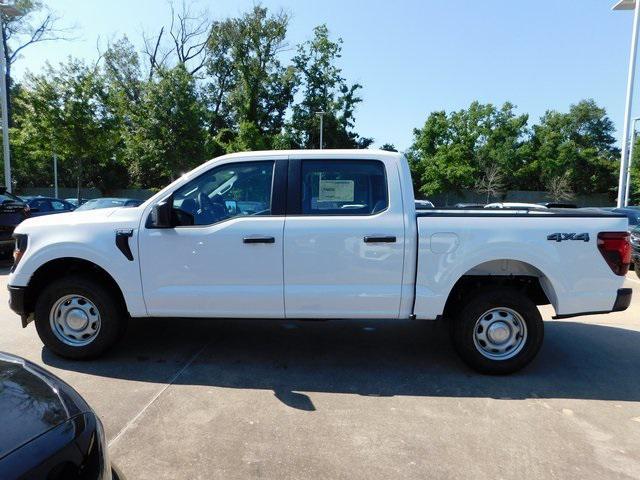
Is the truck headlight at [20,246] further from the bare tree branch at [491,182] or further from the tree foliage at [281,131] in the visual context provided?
the bare tree branch at [491,182]

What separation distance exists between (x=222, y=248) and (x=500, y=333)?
2.72 meters

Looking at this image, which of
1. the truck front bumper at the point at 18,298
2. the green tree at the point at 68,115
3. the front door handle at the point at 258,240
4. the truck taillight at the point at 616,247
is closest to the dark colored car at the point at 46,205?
the green tree at the point at 68,115

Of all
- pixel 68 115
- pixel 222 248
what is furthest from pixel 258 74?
pixel 222 248

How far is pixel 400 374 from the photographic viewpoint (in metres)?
4.45

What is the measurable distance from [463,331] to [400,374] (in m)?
0.73

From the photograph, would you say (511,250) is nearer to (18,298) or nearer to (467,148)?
(18,298)

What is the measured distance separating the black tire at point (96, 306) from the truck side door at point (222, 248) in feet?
1.37

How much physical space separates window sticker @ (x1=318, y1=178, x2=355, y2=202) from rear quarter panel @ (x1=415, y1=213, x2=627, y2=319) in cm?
70

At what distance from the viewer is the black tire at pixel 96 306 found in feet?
14.6

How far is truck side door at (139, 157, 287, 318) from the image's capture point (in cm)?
421

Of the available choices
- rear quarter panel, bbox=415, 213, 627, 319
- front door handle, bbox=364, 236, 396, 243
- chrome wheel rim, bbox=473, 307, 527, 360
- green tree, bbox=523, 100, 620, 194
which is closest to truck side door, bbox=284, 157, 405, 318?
front door handle, bbox=364, 236, 396, 243

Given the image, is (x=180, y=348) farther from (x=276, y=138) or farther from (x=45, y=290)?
(x=276, y=138)

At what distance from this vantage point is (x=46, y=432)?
1.74m

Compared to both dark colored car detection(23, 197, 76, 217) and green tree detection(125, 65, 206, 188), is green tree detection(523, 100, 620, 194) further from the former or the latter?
dark colored car detection(23, 197, 76, 217)
